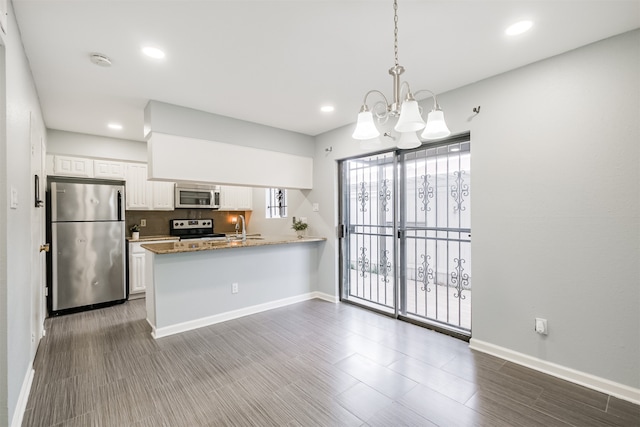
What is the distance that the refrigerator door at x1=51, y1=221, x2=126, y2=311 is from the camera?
3.97 metres

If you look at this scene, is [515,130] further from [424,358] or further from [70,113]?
[70,113]

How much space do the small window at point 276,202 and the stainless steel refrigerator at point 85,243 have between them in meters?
2.51

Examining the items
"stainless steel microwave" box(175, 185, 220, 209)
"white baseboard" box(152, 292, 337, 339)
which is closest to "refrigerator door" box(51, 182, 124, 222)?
"stainless steel microwave" box(175, 185, 220, 209)

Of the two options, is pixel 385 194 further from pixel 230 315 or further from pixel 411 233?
pixel 230 315

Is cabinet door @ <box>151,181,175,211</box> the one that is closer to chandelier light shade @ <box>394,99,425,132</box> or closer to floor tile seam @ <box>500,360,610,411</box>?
chandelier light shade @ <box>394,99,425,132</box>

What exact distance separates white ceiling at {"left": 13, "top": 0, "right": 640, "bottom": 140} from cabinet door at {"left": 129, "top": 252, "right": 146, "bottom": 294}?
2.39 m

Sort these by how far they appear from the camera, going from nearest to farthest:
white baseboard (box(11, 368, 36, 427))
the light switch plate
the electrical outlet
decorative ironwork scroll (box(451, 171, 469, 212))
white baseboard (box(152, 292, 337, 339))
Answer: the light switch plate, white baseboard (box(11, 368, 36, 427)), the electrical outlet, decorative ironwork scroll (box(451, 171, 469, 212)), white baseboard (box(152, 292, 337, 339))

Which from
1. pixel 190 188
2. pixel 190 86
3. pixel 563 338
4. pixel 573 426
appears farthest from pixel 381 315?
pixel 190 188

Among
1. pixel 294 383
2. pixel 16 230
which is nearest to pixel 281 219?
pixel 294 383

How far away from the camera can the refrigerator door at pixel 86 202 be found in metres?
3.96

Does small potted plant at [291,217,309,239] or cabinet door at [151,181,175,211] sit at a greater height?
cabinet door at [151,181,175,211]

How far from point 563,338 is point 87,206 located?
5.65 metres

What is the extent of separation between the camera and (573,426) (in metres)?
1.82

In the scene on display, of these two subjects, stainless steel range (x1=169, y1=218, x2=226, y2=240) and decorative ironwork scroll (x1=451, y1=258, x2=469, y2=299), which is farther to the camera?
stainless steel range (x1=169, y1=218, x2=226, y2=240)
